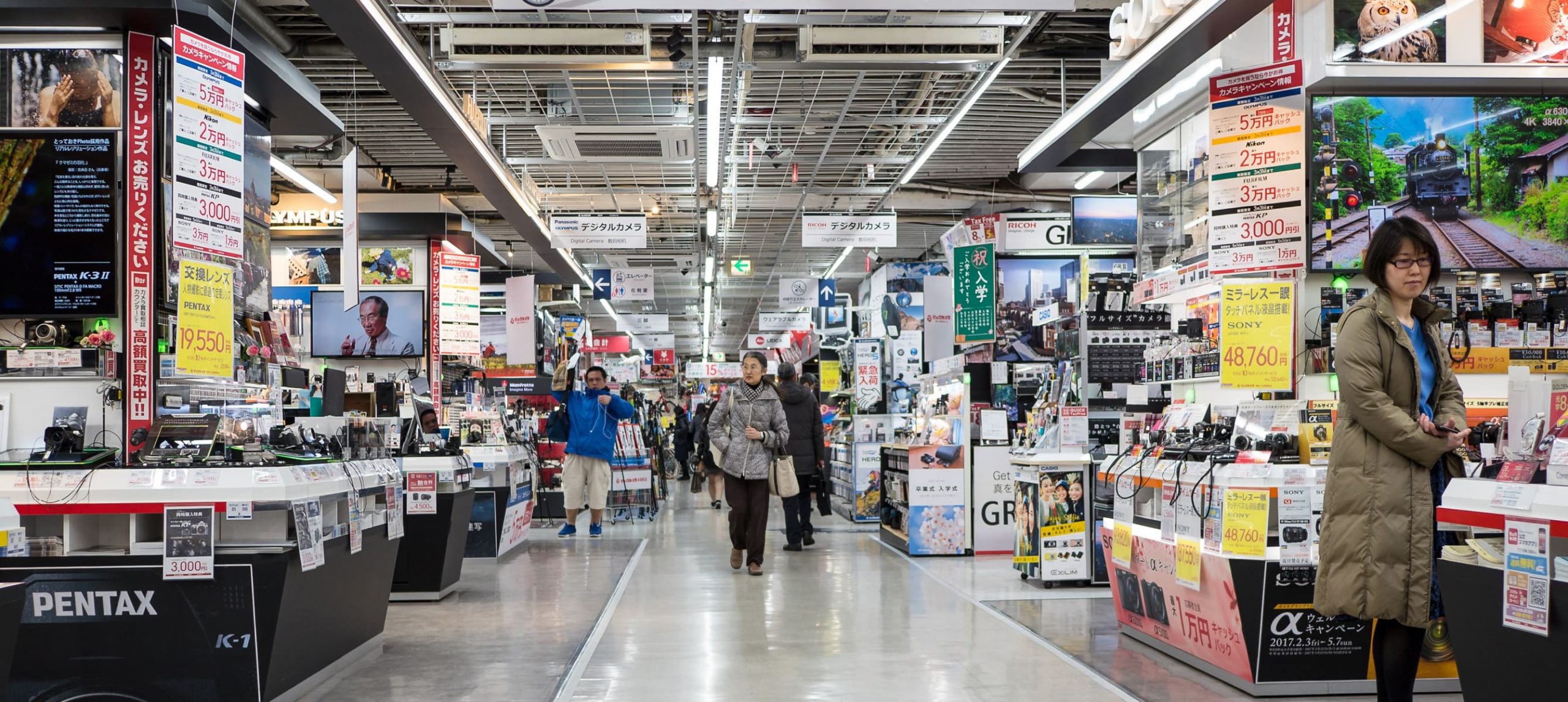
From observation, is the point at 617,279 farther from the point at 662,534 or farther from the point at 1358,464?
the point at 1358,464

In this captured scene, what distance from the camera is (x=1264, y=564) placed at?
14.9 ft

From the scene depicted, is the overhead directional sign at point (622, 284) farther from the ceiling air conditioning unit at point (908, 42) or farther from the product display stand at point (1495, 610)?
the product display stand at point (1495, 610)

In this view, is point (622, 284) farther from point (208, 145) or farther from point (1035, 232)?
point (208, 145)

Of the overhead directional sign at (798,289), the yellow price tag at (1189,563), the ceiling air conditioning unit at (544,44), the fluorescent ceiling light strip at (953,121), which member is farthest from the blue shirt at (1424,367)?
the overhead directional sign at (798,289)

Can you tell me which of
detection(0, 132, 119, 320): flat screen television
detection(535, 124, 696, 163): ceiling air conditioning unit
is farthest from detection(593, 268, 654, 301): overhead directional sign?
detection(0, 132, 119, 320): flat screen television

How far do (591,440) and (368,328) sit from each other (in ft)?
15.0

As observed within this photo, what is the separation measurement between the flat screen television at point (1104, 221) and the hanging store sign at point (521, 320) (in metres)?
8.36

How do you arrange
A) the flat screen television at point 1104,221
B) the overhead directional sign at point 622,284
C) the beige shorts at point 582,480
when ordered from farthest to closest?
the overhead directional sign at point 622,284, the flat screen television at point 1104,221, the beige shorts at point 582,480

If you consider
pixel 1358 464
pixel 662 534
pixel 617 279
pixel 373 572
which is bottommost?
pixel 662 534

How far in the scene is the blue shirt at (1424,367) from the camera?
3557mm

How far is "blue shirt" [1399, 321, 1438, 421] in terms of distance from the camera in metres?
3.56

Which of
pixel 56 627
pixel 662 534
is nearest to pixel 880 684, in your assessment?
→ pixel 56 627

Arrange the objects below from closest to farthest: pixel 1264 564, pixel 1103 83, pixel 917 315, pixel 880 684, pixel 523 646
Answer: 1. pixel 1264 564
2. pixel 880 684
3. pixel 523 646
4. pixel 1103 83
5. pixel 917 315

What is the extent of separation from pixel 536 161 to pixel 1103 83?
6842mm
